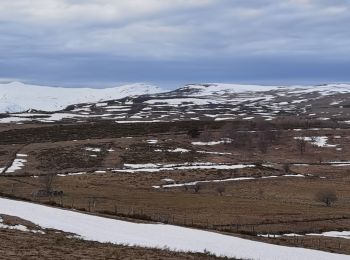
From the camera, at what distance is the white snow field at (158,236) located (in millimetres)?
32531

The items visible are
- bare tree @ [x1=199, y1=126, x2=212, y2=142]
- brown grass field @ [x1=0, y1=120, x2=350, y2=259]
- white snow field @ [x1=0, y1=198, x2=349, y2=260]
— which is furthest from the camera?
bare tree @ [x1=199, y1=126, x2=212, y2=142]

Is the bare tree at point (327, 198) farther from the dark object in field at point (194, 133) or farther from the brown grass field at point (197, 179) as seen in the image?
the dark object in field at point (194, 133)

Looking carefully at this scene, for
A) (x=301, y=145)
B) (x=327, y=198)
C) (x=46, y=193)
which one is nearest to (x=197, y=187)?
(x=327, y=198)

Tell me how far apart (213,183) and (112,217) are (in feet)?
159

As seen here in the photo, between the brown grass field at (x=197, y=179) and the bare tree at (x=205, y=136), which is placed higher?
the bare tree at (x=205, y=136)

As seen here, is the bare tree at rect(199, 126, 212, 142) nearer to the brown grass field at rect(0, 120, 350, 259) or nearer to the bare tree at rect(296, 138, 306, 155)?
the brown grass field at rect(0, 120, 350, 259)

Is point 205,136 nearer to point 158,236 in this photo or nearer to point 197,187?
point 197,187

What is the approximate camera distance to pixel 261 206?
64.8 m

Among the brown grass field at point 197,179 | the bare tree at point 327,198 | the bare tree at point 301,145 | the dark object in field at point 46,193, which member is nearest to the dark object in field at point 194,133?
the brown grass field at point 197,179

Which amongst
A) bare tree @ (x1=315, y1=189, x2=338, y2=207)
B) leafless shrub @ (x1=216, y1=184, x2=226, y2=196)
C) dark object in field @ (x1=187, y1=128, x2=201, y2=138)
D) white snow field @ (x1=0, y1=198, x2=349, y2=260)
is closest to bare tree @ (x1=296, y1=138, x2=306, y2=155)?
dark object in field @ (x1=187, y1=128, x2=201, y2=138)

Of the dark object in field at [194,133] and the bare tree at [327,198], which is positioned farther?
the dark object in field at [194,133]

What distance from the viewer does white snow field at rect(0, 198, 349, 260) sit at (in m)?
32.5

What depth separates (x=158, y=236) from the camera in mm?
35969

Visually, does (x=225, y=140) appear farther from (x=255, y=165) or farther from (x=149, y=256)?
(x=149, y=256)
